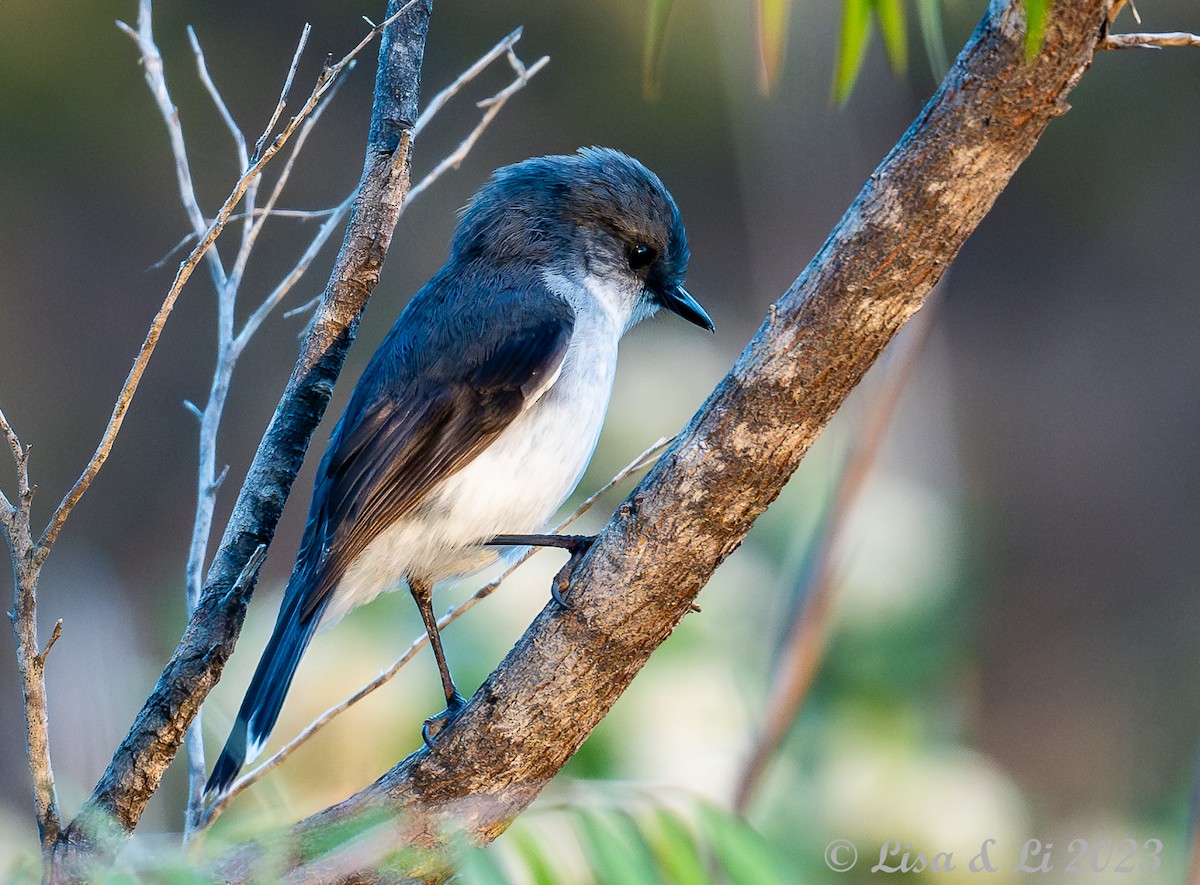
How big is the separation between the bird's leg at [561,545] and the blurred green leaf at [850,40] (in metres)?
0.70

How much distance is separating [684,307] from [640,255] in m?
0.15

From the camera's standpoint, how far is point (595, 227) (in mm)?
2566

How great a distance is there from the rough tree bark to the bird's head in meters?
0.52

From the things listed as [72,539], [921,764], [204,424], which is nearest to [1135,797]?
[921,764]

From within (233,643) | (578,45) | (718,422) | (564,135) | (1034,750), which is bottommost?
(1034,750)

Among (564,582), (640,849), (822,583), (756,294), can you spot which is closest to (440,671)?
(564,582)

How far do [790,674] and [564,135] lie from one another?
19.0ft

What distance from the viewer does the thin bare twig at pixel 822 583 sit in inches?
61.3

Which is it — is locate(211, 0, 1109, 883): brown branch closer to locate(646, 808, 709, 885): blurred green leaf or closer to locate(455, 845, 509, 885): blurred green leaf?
locate(455, 845, 509, 885): blurred green leaf

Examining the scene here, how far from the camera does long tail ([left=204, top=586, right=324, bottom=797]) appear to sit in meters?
1.71

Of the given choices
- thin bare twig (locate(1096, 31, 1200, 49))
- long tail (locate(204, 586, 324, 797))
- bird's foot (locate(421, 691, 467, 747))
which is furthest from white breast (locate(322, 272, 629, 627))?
thin bare twig (locate(1096, 31, 1200, 49))

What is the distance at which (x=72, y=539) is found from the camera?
258 inches

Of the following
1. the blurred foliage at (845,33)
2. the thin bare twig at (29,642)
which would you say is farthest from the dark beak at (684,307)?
the thin bare twig at (29,642)

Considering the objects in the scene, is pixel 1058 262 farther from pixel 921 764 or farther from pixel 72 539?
pixel 72 539
